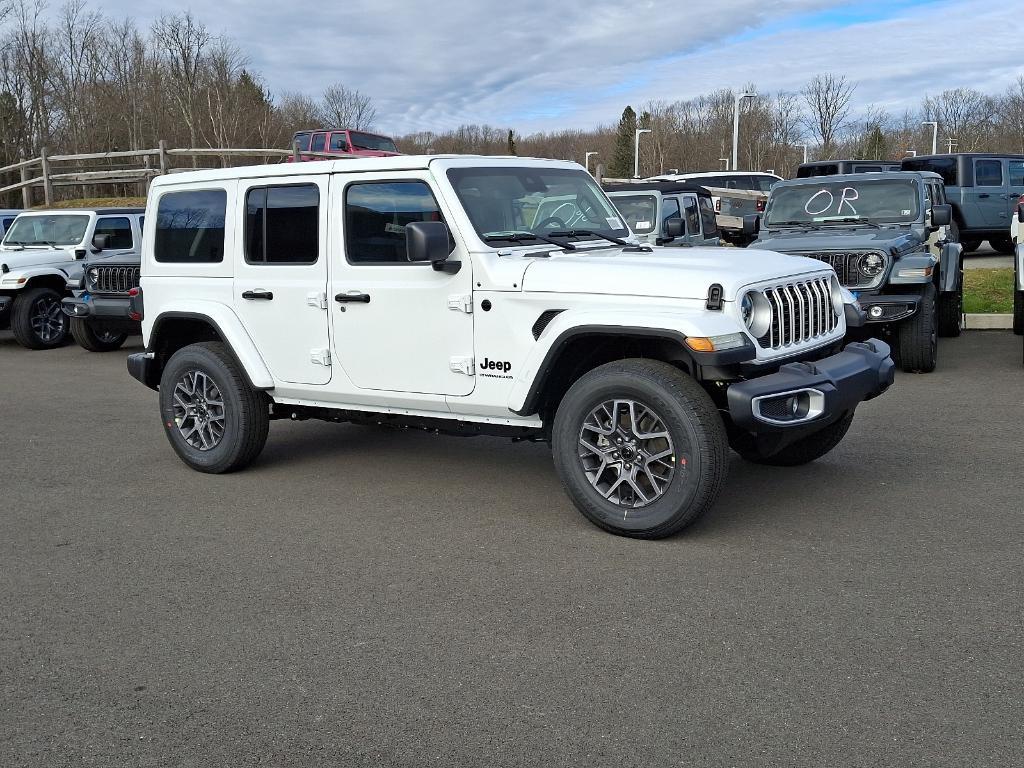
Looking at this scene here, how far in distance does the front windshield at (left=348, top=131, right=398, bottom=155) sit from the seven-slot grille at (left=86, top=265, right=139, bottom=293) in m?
15.1

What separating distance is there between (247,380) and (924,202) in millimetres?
7524

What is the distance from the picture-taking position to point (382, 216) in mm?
5973

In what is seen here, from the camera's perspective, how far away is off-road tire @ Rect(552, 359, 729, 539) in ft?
16.2

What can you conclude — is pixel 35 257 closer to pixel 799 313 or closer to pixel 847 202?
pixel 847 202

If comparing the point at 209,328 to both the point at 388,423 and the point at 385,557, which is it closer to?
the point at 388,423

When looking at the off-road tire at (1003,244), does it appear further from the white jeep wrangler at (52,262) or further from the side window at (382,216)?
the side window at (382,216)

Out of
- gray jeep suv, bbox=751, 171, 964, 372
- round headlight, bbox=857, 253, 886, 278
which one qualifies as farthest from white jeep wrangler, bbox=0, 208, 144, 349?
round headlight, bbox=857, 253, 886, 278

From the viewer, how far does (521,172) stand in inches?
243

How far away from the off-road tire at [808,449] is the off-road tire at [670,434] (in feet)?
3.87

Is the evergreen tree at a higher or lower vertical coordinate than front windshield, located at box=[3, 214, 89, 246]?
higher

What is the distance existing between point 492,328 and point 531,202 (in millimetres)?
976

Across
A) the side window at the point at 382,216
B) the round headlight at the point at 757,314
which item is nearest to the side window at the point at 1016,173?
the round headlight at the point at 757,314

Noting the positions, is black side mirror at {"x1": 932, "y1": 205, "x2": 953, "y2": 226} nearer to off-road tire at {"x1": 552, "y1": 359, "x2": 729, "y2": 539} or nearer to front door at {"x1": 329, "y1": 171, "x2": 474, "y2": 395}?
off-road tire at {"x1": 552, "y1": 359, "x2": 729, "y2": 539}

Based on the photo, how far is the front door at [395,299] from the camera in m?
5.66
